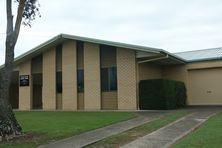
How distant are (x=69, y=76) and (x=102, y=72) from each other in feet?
9.32

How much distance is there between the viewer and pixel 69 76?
23.8 m

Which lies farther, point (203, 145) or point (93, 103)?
point (93, 103)

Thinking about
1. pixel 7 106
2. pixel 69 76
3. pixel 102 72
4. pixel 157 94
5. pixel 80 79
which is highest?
pixel 102 72

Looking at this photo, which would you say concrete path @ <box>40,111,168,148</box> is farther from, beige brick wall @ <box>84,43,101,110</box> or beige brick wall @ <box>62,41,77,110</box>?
beige brick wall @ <box>62,41,77,110</box>

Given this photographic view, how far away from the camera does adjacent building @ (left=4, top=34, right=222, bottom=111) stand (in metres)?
21.2

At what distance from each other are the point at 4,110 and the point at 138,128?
480 cm

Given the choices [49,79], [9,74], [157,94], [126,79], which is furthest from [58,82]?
[9,74]

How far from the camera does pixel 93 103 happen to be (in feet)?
74.0

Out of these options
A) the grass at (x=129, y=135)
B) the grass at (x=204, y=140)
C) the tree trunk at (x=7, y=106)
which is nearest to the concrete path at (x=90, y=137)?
the grass at (x=129, y=135)

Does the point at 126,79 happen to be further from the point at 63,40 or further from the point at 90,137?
the point at 90,137

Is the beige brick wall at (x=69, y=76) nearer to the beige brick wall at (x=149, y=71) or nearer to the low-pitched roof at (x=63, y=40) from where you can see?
the low-pitched roof at (x=63, y=40)

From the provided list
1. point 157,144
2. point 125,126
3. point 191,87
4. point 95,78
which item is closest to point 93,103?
point 95,78

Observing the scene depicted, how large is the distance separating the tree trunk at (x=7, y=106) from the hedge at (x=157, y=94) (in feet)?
35.2

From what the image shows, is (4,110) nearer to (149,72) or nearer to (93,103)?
(93,103)
